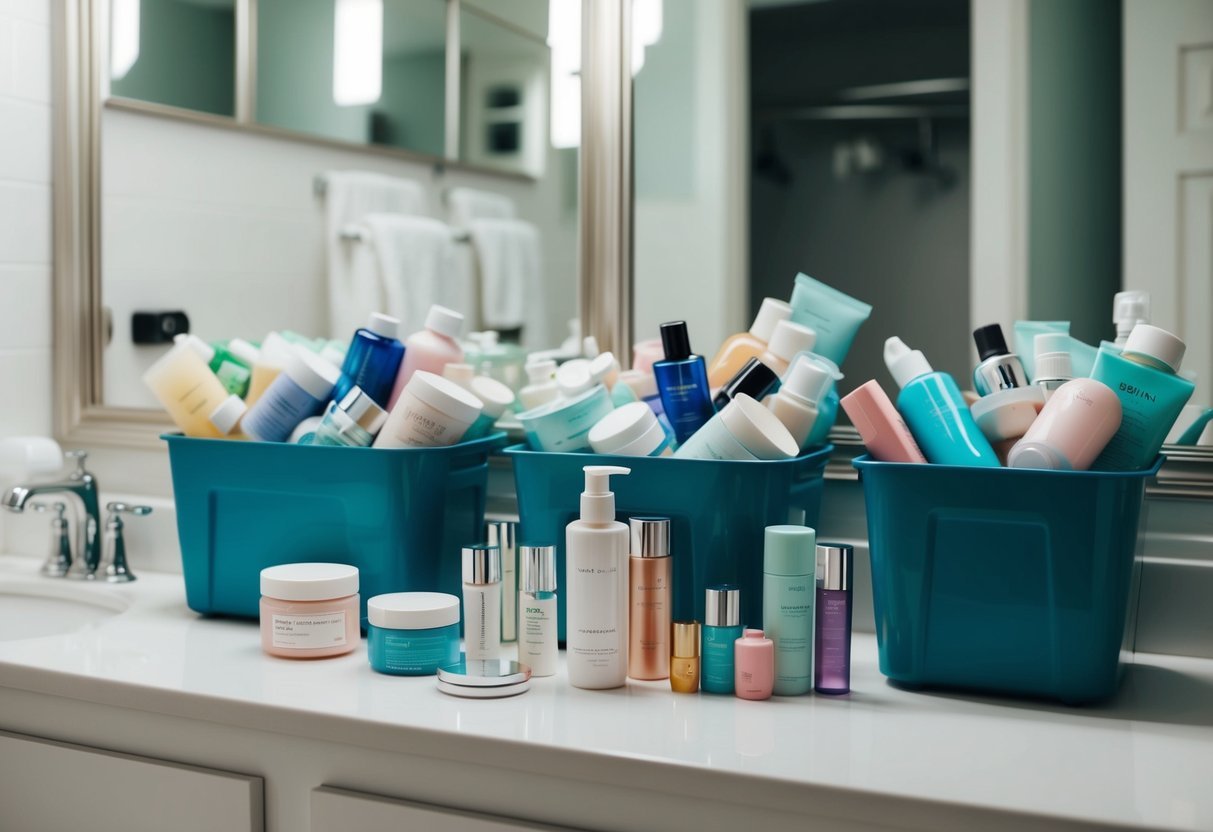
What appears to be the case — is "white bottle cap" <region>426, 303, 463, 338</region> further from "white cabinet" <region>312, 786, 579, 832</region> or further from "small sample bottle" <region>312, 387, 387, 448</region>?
"white cabinet" <region>312, 786, 579, 832</region>

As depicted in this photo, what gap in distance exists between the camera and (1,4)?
4.86 ft

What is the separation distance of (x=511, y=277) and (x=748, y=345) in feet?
1.19

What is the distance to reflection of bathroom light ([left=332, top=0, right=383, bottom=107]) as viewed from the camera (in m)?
1.42

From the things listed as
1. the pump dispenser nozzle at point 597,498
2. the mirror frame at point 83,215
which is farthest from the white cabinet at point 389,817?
the mirror frame at point 83,215

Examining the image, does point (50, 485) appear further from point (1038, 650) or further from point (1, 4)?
point (1038, 650)

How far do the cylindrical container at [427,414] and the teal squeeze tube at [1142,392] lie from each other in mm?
538

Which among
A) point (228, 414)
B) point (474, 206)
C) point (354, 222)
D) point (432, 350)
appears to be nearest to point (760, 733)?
point (432, 350)

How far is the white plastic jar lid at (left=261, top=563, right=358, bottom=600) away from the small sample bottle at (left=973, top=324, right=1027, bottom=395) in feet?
1.90

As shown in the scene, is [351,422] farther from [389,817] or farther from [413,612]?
[389,817]

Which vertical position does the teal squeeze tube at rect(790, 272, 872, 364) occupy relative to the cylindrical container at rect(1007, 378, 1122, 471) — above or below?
above

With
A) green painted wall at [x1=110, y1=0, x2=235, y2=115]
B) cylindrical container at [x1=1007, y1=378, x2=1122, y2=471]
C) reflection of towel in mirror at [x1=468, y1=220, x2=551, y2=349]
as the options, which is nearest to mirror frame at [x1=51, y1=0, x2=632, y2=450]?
green painted wall at [x1=110, y1=0, x2=235, y2=115]

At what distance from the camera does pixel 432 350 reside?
3.76 feet

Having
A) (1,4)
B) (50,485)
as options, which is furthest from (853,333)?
(1,4)

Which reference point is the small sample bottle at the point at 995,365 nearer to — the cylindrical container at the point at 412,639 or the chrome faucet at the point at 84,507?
the cylindrical container at the point at 412,639
